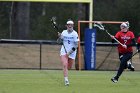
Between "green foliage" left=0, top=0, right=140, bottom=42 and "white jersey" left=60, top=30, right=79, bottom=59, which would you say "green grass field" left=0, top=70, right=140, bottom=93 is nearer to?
"white jersey" left=60, top=30, right=79, bottom=59

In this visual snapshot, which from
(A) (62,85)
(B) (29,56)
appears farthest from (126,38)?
(B) (29,56)

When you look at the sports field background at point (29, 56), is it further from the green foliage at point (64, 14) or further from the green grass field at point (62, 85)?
the green grass field at point (62, 85)

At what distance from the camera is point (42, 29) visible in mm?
54844

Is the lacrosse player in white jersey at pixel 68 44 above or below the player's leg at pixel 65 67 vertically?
above

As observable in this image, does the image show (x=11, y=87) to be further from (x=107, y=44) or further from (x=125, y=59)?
(x=107, y=44)

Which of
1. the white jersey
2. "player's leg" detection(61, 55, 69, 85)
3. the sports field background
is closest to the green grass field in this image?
"player's leg" detection(61, 55, 69, 85)

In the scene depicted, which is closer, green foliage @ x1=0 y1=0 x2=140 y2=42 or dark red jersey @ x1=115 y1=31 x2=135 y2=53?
dark red jersey @ x1=115 y1=31 x2=135 y2=53

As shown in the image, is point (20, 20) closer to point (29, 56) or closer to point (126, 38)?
point (29, 56)

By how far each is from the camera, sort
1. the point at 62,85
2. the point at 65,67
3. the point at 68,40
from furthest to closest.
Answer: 1. the point at 68,40
2. the point at 62,85
3. the point at 65,67

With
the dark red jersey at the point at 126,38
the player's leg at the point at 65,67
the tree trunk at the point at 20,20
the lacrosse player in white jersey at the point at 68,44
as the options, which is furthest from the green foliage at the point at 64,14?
the player's leg at the point at 65,67

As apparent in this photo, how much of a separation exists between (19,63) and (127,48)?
16131mm

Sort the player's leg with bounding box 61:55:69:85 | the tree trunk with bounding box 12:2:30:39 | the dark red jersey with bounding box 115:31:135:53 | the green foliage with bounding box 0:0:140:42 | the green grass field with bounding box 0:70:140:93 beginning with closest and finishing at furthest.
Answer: the green grass field with bounding box 0:70:140:93
the player's leg with bounding box 61:55:69:85
the dark red jersey with bounding box 115:31:135:53
the tree trunk with bounding box 12:2:30:39
the green foliage with bounding box 0:0:140:42

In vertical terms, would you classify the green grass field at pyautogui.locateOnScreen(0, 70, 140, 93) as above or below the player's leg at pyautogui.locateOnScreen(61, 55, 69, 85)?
below

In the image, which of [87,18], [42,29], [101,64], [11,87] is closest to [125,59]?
[11,87]
